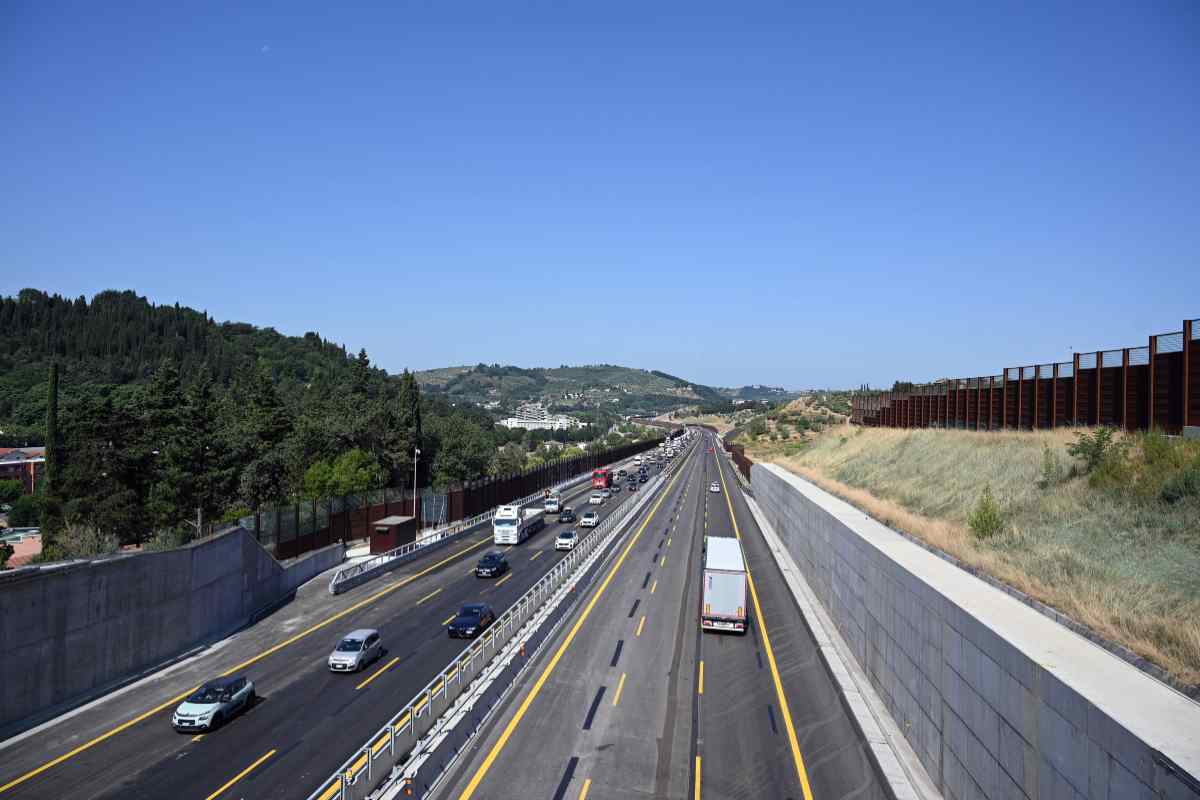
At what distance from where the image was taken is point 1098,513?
18.5m

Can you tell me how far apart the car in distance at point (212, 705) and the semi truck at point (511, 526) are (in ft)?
98.3

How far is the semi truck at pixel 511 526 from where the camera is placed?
51.1 meters

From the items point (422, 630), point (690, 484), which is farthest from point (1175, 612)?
point (690, 484)

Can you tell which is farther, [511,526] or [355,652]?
[511,526]

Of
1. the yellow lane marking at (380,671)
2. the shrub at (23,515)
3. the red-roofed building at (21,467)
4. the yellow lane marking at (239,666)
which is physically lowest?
the shrub at (23,515)

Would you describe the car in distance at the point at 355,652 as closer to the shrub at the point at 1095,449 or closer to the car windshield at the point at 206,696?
the car windshield at the point at 206,696

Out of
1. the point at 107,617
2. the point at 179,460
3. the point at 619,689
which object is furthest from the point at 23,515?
the point at 619,689

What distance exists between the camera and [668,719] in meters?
19.3

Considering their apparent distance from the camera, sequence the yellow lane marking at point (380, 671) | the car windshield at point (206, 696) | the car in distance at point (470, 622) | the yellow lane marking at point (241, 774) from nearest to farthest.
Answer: the yellow lane marking at point (241, 774), the car windshield at point (206, 696), the yellow lane marking at point (380, 671), the car in distance at point (470, 622)

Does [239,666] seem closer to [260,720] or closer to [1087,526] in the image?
[260,720]

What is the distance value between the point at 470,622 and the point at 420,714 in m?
10.7

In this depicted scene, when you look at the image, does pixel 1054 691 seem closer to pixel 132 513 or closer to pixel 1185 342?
pixel 1185 342

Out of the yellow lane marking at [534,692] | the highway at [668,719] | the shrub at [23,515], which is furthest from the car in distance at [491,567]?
the shrub at [23,515]

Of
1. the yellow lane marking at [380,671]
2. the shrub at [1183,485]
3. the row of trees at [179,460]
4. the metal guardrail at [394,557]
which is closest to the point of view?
the shrub at [1183,485]
